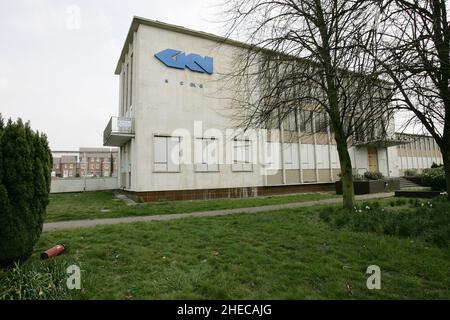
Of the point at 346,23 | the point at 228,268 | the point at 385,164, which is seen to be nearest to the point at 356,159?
the point at 385,164

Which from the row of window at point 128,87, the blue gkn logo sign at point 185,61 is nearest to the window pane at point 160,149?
the row of window at point 128,87

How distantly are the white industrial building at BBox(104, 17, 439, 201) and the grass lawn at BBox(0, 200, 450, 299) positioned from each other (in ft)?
30.1

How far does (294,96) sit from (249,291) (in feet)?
22.7

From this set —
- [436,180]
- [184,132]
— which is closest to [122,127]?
[184,132]

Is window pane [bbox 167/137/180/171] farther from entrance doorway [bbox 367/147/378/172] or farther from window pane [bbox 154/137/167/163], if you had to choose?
entrance doorway [bbox 367/147/378/172]

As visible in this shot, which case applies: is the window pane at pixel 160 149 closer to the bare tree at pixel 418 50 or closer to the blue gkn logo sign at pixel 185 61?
the blue gkn logo sign at pixel 185 61

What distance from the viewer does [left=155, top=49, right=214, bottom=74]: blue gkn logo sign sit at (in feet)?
56.9

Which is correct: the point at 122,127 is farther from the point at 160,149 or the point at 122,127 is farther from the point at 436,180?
the point at 436,180

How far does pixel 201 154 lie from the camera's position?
18031 millimetres

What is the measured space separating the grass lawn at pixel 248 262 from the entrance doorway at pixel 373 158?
908 inches

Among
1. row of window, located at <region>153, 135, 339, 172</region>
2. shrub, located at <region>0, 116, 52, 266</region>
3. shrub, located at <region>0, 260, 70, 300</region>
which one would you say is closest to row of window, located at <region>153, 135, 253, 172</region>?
row of window, located at <region>153, 135, 339, 172</region>

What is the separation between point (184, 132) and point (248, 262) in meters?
13.7

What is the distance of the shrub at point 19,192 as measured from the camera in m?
3.81

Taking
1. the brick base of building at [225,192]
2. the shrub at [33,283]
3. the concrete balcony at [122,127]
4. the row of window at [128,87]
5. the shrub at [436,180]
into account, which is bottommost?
the shrub at [33,283]
